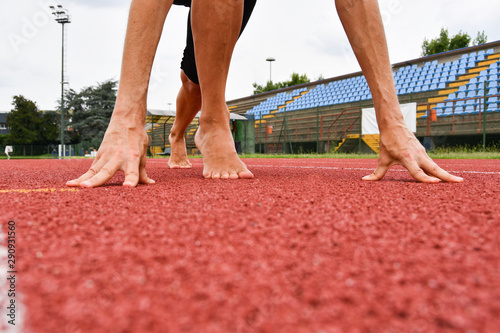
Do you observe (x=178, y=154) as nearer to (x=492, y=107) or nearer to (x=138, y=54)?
(x=138, y=54)

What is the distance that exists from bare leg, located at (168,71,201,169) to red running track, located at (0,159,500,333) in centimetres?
226

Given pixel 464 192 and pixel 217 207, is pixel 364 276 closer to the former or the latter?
pixel 217 207

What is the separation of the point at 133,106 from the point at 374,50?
1.16m

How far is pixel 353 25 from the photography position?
6.23 feet

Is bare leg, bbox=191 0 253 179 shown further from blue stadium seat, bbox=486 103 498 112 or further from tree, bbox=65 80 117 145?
tree, bbox=65 80 117 145

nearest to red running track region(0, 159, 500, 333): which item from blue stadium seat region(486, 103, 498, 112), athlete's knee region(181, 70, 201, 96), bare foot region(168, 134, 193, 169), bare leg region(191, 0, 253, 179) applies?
bare leg region(191, 0, 253, 179)

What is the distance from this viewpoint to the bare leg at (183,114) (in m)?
3.14

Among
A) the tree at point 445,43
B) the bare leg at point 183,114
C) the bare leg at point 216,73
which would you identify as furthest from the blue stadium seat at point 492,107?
the tree at point 445,43

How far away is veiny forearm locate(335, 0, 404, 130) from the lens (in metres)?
1.85

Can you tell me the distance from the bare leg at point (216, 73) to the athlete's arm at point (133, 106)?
0.33m

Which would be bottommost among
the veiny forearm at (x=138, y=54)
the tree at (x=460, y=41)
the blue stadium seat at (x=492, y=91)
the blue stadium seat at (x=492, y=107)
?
the veiny forearm at (x=138, y=54)

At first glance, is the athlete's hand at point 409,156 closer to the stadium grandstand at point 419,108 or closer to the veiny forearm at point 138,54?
the veiny forearm at point 138,54

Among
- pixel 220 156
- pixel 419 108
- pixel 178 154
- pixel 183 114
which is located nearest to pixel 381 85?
pixel 220 156

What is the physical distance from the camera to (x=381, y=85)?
1.86 meters
